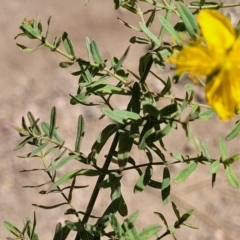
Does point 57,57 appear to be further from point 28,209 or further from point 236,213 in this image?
point 236,213

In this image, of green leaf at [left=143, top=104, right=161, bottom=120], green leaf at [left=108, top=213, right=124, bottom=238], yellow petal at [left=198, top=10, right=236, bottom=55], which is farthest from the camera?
green leaf at [left=108, top=213, right=124, bottom=238]

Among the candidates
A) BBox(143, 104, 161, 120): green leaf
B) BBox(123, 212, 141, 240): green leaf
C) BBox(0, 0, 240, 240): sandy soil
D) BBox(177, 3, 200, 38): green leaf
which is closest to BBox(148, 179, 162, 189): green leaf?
BBox(123, 212, 141, 240): green leaf

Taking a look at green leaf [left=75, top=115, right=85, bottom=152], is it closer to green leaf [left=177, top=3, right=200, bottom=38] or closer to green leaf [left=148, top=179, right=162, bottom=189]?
green leaf [left=148, top=179, right=162, bottom=189]

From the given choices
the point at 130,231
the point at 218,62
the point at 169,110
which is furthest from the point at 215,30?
the point at 130,231

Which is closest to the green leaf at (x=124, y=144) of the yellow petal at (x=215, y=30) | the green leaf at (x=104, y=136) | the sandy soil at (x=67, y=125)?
the green leaf at (x=104, y=136)

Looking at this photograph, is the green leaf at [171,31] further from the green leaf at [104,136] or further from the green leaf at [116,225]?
the green leaf at [116,225]

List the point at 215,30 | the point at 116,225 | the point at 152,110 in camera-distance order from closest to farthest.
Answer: the point at 215,30
the point at 152,110
the point at 116,225

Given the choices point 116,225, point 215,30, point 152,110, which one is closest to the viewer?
point 215,30

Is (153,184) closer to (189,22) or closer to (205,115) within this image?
(205,115)

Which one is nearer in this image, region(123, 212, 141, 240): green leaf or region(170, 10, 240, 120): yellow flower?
region(170, 10, 240, 120): yellow flower
